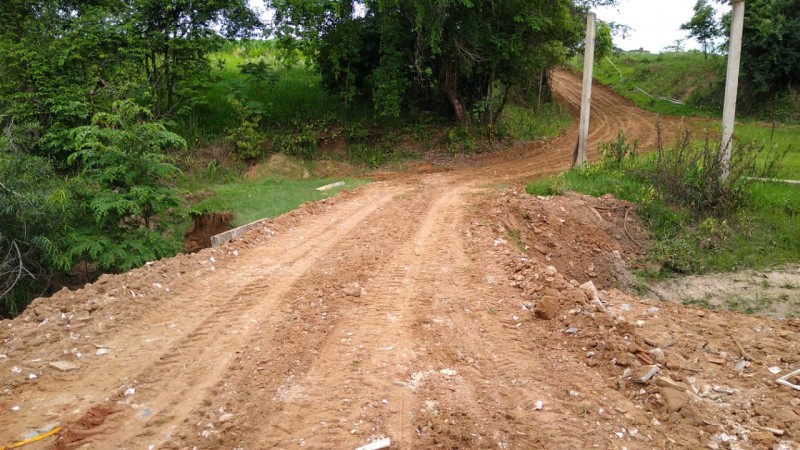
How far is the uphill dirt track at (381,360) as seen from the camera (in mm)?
3730

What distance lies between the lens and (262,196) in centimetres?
1262

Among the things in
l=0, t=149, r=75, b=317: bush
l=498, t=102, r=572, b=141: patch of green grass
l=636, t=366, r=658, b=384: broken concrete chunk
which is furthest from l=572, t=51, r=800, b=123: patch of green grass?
l=636, t=366, r=658, b=384: broken concrete chunk

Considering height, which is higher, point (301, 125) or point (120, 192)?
point (301, 125)

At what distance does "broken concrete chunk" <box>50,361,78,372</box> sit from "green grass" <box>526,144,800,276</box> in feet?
26.7

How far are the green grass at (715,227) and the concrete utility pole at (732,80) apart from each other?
0.86 meters

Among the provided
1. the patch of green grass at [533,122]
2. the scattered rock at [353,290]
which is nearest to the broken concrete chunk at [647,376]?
the scattered rock at [353,290]

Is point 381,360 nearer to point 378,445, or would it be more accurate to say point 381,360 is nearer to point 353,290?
point 378,445

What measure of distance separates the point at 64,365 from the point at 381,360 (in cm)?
262

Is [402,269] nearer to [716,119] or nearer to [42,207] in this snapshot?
[42,207]

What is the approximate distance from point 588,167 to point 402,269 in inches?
262

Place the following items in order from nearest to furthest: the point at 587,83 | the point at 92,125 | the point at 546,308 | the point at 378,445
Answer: the point at 378,445 → the point at 546,308 → the point at 92,125 → the point at 587,83

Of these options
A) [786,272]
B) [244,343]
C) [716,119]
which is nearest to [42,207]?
[244,343]

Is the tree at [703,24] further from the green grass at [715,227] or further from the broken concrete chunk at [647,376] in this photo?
the broken concrete chunk at [647,376]

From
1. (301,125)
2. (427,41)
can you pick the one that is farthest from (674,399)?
(301,125)
